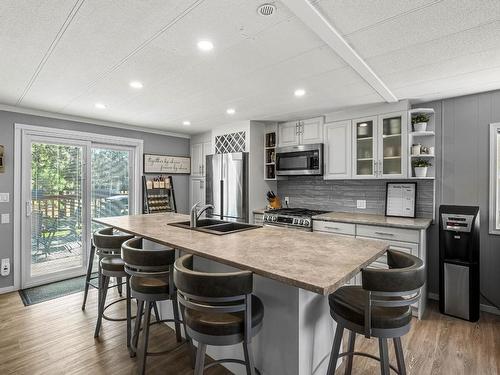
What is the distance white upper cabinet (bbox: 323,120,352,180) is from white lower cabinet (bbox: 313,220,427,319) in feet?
2.45

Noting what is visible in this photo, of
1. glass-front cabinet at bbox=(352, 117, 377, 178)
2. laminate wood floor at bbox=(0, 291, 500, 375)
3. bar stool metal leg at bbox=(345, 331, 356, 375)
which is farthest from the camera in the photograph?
glass-front cabinet at bbox=(352, 117, 377, 178)

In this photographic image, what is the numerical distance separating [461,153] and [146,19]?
337 centimetres

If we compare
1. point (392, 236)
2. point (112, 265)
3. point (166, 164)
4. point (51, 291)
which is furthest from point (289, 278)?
point (166, 164)

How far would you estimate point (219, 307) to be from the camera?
52.7 inches

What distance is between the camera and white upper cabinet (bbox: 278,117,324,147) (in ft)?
12.9

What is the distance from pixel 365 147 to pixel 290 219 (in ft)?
4.41

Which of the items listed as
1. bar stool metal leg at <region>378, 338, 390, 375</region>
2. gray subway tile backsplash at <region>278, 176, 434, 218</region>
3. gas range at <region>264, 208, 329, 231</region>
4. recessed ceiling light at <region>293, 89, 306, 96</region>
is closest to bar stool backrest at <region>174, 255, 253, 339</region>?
bar stool metal leg at <region>378, 338, 390, 375</region>

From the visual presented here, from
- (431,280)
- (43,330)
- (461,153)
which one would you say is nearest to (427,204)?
(461,153)

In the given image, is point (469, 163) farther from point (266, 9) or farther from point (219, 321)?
point (219, 321)

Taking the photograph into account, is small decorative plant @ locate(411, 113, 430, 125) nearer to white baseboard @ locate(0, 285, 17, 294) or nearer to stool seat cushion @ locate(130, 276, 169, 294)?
stool seat cushion @ locate(130, 276, 169, 294)

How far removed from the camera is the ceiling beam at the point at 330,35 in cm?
147

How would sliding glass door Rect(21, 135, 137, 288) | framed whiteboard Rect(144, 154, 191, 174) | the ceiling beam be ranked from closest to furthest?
the ceiling beam → sliding glass door Rect(21, 135, 137, 288) → framed whiteboard Rect(144, 154, 191, 174)

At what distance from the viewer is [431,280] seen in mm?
3268

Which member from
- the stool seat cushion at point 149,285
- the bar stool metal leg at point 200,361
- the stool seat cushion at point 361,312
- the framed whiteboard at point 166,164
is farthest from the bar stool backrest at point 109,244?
the framed whiteboard at point 166,164
